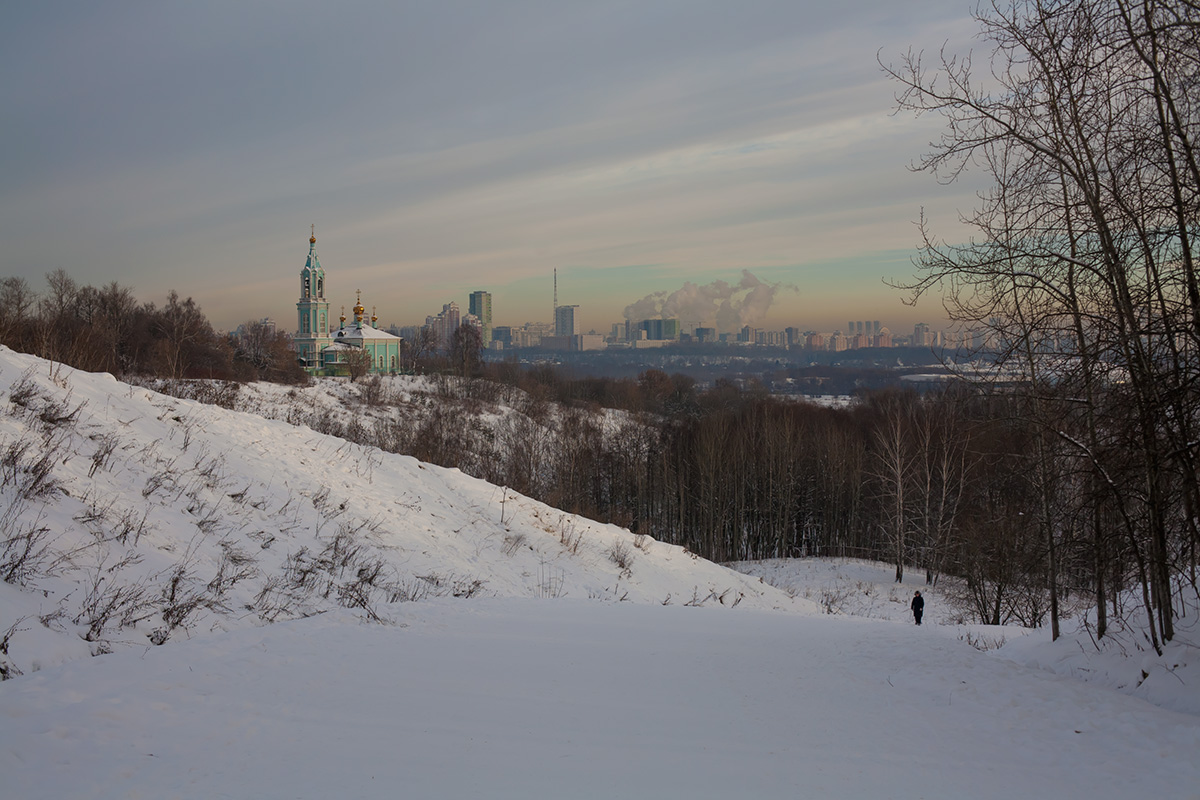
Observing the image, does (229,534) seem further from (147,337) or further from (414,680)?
(147,337)

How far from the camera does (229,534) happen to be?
33.9 ft

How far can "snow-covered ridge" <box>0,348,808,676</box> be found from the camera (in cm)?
684

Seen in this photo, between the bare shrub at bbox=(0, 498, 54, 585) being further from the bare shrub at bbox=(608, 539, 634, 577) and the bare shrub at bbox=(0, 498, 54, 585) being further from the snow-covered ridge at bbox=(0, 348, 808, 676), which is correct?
the bare shrub at bbox=(608, 539, 634, 577)

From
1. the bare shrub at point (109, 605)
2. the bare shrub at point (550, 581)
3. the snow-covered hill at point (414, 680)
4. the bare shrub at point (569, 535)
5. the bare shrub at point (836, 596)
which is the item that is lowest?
the bare shrub at point (836, 596)

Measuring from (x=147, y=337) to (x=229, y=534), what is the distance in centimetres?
4600

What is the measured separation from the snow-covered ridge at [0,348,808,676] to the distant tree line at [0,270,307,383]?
16952 millimetres

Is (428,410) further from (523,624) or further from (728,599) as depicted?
(523,624)

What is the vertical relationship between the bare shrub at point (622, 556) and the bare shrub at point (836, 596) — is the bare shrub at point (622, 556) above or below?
above

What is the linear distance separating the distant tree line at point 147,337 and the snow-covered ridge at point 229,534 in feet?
A: 55.6

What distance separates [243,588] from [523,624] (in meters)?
3.58

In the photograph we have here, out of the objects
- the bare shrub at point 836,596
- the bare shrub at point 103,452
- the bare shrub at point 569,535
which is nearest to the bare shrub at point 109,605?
the bare shrub at point 103,452

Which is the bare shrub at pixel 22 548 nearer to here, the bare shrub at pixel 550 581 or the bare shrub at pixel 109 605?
the bare shrub at pixel 109 605

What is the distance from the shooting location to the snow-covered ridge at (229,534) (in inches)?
269

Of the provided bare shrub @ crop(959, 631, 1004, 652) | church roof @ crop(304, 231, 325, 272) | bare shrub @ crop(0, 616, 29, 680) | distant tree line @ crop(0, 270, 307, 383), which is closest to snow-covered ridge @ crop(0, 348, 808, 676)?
bare shrub @ crop(0, 616, 29, 680)
